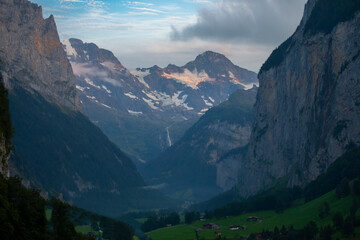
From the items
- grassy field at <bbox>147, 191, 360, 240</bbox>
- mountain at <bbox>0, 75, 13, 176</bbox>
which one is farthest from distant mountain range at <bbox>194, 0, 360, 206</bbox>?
mountain at <bbox>0, 75, 13, 176</bbox>

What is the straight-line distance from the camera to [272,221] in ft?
494

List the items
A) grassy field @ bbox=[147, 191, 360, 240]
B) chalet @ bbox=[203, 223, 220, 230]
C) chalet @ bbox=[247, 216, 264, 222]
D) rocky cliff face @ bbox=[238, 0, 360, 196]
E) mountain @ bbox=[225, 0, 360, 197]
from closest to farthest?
grassy field @ bbox=[147, 191, 360, 240] < chalet @ bbox=[203, 223, 220, 230] < chalet @ bbox=[247, 216, 264, 222] < rocky cliff face @ bbox=[238, 0, 360, 196] < mountain @ bbox=[225, 0, 360, 197]

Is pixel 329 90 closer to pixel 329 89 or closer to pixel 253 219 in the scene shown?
pixel 329 89

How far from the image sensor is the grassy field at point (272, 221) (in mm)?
129625

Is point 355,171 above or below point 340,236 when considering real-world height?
above

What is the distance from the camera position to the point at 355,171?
142 meters

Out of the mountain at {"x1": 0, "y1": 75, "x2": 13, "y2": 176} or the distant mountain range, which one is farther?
the distant mountain range

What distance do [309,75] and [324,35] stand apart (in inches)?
576

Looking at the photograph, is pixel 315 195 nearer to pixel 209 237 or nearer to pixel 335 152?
pixel 335 152

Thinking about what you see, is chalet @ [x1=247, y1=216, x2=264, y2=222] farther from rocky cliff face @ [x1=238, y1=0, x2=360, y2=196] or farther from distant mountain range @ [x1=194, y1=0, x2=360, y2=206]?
rocky cliff face @ [x1=238, y1=0, x2=360, y2=196]

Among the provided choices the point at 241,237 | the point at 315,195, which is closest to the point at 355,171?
the point at 315,195

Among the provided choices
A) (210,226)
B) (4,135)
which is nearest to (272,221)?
(210,226)

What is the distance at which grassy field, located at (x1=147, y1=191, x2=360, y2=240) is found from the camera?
425 feet

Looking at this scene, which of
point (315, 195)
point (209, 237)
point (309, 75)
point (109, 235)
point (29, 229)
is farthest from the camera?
point (309, 75)
